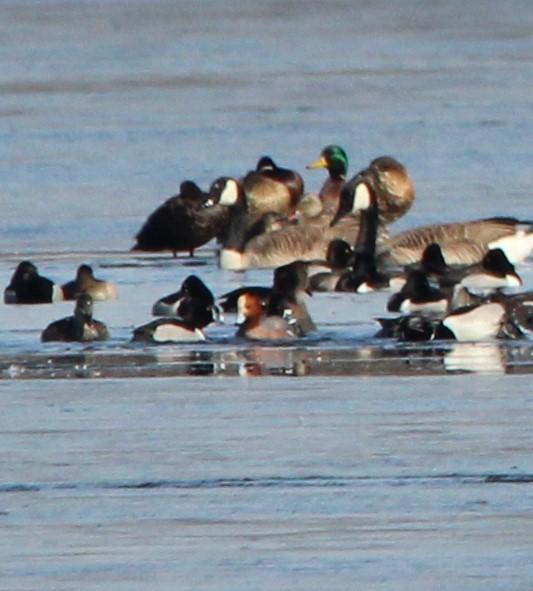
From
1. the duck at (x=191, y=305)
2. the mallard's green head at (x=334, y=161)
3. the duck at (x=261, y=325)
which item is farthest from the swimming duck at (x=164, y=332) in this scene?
the mallard's green head at (x=334, y=161)

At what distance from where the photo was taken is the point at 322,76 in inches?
1328

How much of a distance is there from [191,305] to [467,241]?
4.58 m

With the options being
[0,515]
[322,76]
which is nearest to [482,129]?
[322,76]

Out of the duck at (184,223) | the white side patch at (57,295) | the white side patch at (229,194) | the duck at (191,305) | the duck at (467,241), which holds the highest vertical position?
the white side patch at (229,194)

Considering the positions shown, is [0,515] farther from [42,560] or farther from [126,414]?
[126,414]

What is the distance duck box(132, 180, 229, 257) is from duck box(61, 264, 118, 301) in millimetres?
2832

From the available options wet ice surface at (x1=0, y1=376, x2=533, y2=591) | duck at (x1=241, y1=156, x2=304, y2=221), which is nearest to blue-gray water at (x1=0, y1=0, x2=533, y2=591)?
wet ice surface at (x1=0, y1=376, x2=533, y2=591)

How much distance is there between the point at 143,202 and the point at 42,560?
524 inches

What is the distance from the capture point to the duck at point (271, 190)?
1992 centimetres

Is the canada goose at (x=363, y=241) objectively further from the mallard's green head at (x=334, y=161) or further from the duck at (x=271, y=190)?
the mallard's green head at (x=334, y=161)

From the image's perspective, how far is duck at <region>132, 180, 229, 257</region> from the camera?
17406mm

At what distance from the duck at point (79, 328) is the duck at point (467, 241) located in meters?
4.95

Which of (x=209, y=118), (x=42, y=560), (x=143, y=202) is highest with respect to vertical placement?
(x=209, y=118)

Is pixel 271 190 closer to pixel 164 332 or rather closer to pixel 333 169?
pixel 333 169
